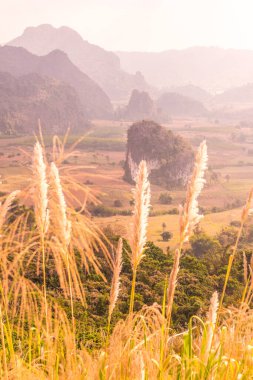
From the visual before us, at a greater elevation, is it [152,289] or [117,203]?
[152,289]

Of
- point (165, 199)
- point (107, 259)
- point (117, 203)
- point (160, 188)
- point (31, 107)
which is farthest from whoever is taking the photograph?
point (31, 107)

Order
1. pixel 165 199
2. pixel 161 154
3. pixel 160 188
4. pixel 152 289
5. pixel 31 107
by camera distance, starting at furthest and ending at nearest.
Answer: pixel 31 107
pixel 161 154
pixel 160 188
pixel 165 199
pixel 152 289

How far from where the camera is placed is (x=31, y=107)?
181 m

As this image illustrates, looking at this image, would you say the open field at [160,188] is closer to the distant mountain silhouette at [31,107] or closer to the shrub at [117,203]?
the shrub at [117,203]

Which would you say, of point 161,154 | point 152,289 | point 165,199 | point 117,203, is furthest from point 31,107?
point 152,289

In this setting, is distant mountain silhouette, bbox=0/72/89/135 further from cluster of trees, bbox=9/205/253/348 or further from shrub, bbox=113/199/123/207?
cluster of trees, bbox=9/205/253/348

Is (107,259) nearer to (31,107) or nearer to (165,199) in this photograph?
(165,199)

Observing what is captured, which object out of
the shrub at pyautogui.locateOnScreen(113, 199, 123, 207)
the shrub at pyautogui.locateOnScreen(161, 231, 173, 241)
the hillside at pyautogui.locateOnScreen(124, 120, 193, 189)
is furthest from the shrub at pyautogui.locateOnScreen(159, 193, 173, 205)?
the shrub at pyautogui.locateOnScreen(161, 231, 173, 241)

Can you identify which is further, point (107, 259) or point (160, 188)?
point (160, 188)

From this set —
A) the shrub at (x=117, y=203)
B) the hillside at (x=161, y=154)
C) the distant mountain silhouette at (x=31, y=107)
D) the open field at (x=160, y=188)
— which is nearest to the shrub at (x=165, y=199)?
the open field at (x=160, y=188)

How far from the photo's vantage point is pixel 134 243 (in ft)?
6.38

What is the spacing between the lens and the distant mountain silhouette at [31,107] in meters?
172

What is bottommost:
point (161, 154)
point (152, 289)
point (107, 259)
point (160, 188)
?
point (160, 188)

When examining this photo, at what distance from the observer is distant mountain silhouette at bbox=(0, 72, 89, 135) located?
564 ft
